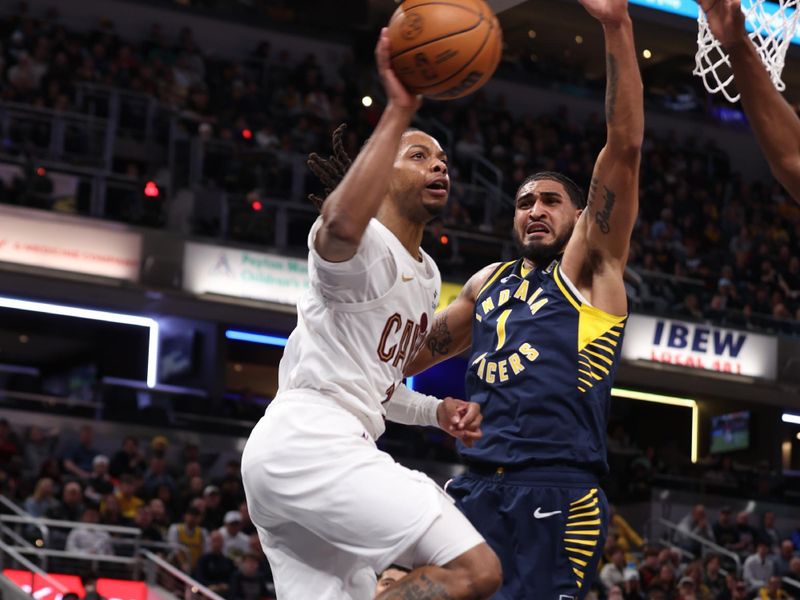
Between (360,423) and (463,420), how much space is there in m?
0.45

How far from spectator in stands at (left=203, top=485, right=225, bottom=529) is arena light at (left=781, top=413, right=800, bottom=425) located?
14.3 meters

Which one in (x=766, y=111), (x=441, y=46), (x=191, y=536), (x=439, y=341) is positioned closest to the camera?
(x=766, y=111)

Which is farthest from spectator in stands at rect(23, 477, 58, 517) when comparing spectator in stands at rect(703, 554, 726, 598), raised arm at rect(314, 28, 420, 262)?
raised arm at rect(314, 28, 420, 262)

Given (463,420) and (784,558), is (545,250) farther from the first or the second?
(784,558)

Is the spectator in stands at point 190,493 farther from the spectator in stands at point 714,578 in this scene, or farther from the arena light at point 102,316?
the spectator in stands at point 714,578

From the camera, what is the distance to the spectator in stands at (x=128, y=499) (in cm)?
1352

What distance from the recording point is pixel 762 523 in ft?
62.7

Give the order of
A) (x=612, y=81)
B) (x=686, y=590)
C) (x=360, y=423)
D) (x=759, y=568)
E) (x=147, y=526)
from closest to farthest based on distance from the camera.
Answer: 1. (x=360, y=423)
2. (x=612, y=81)
3. (x=147, y=526)
4. (x=686, y=590)
5. (x=759, y=568)

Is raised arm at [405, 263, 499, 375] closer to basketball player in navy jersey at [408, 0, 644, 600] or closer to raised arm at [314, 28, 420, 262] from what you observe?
basketball player in navy jersey at [408, 0, 644, 600]

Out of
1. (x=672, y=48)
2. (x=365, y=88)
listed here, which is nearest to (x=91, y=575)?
(x=365, y=88)

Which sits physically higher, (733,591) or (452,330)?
(452,330)

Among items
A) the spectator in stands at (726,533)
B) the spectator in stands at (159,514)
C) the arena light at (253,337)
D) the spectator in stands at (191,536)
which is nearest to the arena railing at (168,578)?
the spectator in stands at (191,536)

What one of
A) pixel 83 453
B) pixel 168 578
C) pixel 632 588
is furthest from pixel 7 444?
pixel 632 588

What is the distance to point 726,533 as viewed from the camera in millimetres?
17625
